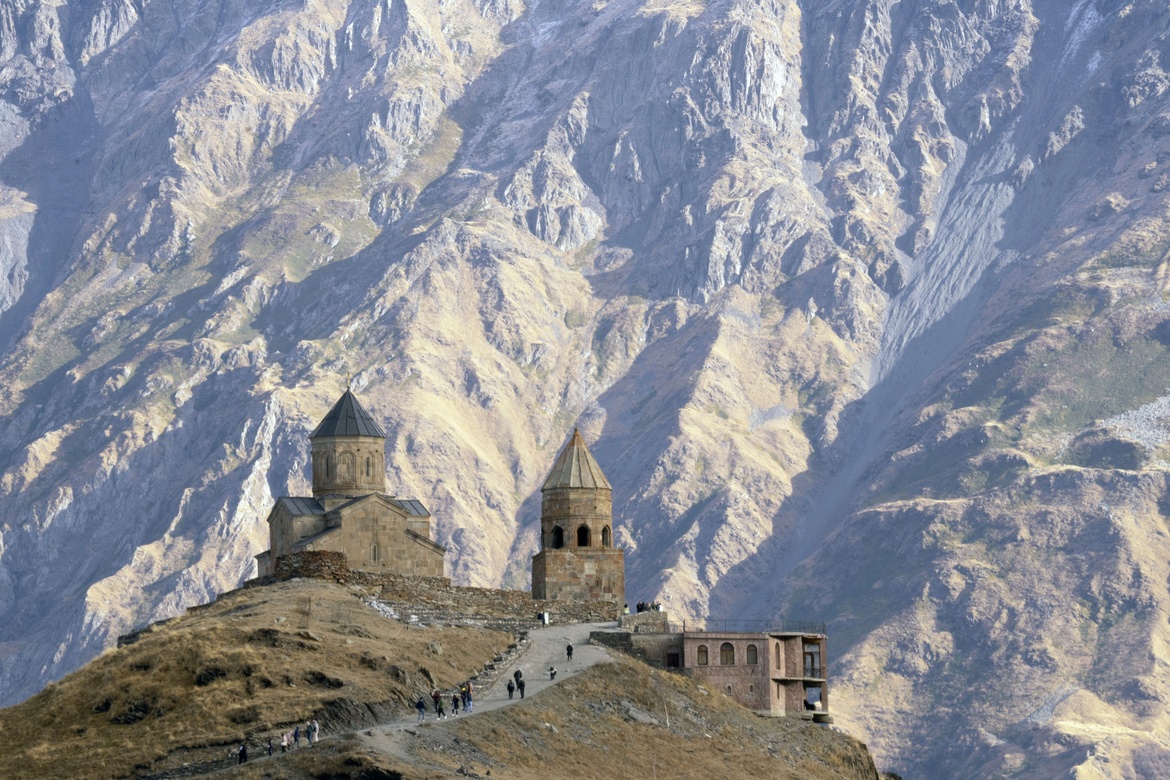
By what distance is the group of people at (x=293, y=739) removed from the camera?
7356cm

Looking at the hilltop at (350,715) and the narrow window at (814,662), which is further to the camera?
the narrow window at (814,662)

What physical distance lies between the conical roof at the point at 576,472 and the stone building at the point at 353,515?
367 inches

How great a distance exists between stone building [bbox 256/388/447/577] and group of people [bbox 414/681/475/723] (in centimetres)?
3633

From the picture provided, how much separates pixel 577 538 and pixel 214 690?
4080cm

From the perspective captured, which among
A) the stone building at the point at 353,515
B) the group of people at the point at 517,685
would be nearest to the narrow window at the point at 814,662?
the group of people at the point at 517,685

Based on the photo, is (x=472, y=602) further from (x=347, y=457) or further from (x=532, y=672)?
(x=347, y=457)

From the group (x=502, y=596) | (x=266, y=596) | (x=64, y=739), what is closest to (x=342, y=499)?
(x=502, y=596)

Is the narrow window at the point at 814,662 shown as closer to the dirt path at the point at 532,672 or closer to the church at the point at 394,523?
the dirt path at the point at 532,672

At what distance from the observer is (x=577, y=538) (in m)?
119

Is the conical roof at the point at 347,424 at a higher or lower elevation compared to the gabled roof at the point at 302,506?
higher

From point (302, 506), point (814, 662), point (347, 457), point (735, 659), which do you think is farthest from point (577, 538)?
point (347, 457)

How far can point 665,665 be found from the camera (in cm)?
10156

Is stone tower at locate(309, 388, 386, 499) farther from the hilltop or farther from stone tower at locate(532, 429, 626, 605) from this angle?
the hilltop

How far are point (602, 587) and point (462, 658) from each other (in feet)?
76.4
